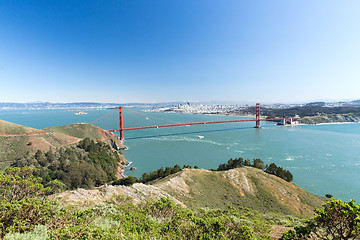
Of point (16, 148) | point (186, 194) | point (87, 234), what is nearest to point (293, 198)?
point (186, 194)

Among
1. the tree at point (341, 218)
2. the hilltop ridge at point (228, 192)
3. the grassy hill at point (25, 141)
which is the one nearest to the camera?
the tree at point (341, 218)

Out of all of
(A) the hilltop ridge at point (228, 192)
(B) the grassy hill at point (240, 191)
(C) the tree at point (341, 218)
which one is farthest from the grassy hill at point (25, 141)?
(C) the tree at point (341, 218)

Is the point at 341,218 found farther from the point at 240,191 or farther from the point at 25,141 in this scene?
the point at 25,141

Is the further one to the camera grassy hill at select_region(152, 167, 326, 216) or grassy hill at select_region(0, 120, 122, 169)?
grassy hill at select_region(0, 120, 122, 169)

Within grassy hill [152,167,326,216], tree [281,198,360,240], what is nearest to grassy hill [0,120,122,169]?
grassy hill [152,167,326,216]

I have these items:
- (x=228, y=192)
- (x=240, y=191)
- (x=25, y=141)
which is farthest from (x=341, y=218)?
(x=25, y=141)

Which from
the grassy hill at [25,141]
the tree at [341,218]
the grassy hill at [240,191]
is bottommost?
the grassy hill at [240,191]

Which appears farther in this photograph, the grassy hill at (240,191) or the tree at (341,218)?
the grassy hill at (240,191)

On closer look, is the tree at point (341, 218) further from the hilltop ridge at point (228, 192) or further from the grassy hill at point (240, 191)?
the grassy hill at point (240, 191)

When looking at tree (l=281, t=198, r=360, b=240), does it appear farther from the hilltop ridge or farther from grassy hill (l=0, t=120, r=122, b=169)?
grassy hill (l=0, t=120, r=122, b=169)

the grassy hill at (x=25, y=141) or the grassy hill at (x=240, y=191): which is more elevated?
the grassy hill at (x=25, y=141)

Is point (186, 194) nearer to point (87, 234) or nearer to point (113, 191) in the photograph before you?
point (113, 191)
